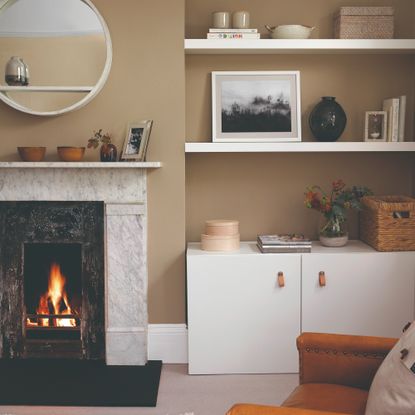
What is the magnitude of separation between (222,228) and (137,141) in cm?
68

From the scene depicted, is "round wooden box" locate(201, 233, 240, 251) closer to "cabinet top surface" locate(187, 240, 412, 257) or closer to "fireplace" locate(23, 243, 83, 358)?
"cabinet top surface" locate(187, 240, 412, 257)

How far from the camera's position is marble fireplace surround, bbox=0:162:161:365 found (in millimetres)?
3607

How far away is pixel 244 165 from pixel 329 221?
2.06 feet

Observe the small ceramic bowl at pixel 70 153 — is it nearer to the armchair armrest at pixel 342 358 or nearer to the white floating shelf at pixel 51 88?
the white floating shelf at pixel 51 88

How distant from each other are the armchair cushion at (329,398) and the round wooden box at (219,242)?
1.38 m

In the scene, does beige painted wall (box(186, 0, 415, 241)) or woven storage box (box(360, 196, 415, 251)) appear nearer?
woven storage box (box(360, 196, 415, 251))

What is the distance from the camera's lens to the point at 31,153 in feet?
11.6

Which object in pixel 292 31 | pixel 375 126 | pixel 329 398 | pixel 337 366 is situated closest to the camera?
pixel 329 398

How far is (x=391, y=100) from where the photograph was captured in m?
3.74

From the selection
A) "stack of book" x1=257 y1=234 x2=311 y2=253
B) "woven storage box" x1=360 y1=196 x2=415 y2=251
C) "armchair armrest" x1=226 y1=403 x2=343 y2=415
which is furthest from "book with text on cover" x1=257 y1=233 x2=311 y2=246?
"armchair armrest" x1=226 y1=403 x2=343 y2=415

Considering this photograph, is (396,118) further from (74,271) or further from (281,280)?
(74,271)

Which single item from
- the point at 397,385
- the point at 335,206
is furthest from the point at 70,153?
the point at 397,385

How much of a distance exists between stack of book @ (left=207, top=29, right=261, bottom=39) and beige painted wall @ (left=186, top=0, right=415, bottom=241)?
0.76 ft

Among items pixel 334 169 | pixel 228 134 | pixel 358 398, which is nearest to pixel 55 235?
pixel 228 134
